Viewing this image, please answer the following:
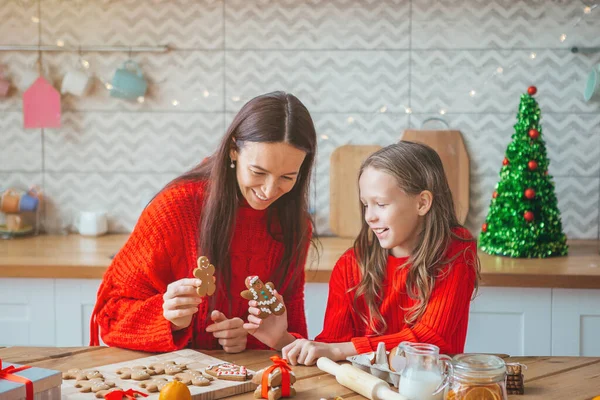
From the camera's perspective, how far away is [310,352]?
5.26 ft

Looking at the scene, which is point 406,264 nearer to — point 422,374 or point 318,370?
point 318,370

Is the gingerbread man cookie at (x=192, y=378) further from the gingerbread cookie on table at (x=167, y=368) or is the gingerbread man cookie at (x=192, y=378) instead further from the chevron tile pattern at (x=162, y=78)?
the chevron tile pattern at (x=162, y=78)

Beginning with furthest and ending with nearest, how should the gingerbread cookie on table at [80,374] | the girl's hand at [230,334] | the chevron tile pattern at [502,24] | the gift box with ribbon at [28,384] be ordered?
1. the chevron tile pattern at [502,24]
2. the girl's hand at [230,334]
3. the gingerbread cookie on table at [80,374]
4. the gift box with ribbon at [28,384]

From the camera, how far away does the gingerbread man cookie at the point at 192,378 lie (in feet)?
4.69

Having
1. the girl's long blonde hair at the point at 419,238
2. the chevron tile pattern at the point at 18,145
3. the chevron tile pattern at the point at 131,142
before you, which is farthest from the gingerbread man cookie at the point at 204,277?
the chevron tile pattern at the point at 18,145

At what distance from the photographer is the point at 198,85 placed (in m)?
3.24

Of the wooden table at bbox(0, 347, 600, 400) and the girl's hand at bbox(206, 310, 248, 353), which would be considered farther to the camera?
the girl's hand at bbox(206, 310, 248, 353)

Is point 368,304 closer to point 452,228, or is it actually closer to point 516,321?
point 452,228

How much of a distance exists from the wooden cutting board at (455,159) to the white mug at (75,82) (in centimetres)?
135

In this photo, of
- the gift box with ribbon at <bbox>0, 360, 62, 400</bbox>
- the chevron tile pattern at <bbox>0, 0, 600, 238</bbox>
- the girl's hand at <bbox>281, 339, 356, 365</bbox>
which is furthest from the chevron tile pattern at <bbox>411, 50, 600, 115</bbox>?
the gift box with ribbon at <bbox>0, 360, 62, 400</bbox>

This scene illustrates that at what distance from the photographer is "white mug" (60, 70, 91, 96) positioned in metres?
3.20

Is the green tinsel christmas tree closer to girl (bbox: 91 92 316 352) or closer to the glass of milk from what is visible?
girl (bbox: 91 92 316 352)

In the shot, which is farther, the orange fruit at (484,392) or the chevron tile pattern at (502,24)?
the chevron tile pattern at (502,24)

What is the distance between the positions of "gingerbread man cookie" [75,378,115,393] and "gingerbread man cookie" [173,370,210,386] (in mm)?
→ 126
